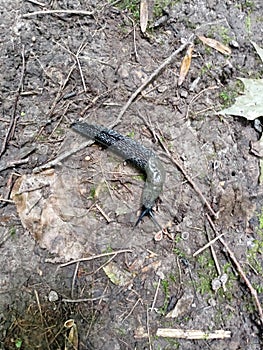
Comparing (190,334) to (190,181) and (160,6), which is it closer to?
(190,181)

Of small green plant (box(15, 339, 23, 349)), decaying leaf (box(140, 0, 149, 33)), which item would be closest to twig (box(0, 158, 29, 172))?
small green plant (box(15, 339, 23, 349))

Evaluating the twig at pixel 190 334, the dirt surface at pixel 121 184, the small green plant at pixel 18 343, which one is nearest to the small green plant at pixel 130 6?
the dirt surface at pixel 121 184

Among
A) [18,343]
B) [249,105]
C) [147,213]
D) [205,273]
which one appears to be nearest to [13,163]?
[147,213]

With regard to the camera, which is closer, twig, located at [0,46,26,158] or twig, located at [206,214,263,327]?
twig, located at [206,214,263,327]

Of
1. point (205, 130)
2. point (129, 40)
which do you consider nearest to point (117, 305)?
point (205, 130)

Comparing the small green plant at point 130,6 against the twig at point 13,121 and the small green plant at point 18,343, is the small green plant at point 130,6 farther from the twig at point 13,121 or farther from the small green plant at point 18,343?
the small green plant at point 18,343

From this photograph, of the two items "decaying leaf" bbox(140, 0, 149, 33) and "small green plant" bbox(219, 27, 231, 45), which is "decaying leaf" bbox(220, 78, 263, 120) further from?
"decaying leaf" bbox(140, 0, 149, 33)
